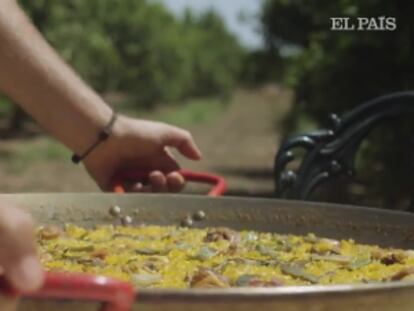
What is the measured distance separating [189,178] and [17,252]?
893mm

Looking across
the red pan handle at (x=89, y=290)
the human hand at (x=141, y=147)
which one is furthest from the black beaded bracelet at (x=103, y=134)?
the red pan handle at (x=89, y=290)

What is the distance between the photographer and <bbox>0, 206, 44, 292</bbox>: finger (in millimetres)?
616

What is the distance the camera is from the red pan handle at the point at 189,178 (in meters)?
1.45

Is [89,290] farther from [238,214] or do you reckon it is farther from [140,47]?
[140,47]

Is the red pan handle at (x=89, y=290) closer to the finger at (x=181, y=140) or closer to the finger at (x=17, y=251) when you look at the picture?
the finger at (x=17, y=251)

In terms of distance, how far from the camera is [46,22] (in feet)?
40.5

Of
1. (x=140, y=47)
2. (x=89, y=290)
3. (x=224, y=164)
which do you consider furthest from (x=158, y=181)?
(x=140, y=47)

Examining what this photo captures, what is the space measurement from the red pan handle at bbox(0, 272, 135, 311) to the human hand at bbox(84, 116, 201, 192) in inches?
33.3

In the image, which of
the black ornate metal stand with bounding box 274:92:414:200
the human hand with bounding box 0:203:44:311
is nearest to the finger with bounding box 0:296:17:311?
the human hand with bounding box 0:203:44:311

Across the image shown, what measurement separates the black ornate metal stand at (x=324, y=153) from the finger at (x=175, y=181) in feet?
0.81

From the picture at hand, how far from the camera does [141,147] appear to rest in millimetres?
1537

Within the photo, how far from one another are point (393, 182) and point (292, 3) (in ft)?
17.8

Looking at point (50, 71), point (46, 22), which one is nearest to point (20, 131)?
point (46, 22)

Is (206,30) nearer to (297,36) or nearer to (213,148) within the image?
(213,148)
